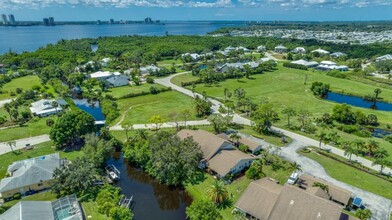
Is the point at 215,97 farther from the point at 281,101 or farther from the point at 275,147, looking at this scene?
the point at 275,147

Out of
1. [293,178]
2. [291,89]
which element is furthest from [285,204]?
[291,89]

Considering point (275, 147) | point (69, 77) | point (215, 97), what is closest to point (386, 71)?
point (215, 97)

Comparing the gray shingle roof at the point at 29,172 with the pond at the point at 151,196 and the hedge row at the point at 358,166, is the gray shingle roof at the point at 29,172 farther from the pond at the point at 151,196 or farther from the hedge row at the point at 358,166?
the hedge row at the point at 358,166

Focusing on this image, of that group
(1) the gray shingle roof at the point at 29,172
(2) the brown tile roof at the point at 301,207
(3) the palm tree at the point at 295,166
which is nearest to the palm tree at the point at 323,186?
(3) the palm tree at the point at 295,166

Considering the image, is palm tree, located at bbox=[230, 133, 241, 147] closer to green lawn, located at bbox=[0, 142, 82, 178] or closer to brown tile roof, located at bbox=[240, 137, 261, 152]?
brown tile roof, located at bbox=[240, 137, 261, 152]

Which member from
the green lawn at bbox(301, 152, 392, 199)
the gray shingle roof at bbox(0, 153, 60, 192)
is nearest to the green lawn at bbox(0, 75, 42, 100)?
the gray shingle roof at bbox(0, 153, 60, 192)
